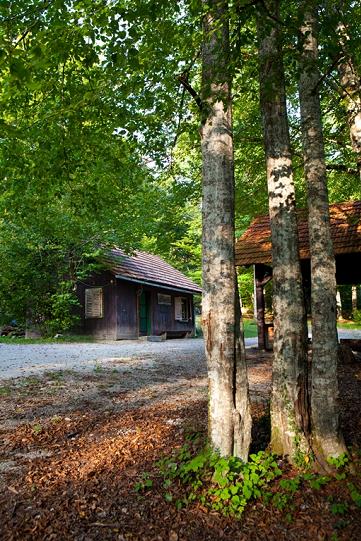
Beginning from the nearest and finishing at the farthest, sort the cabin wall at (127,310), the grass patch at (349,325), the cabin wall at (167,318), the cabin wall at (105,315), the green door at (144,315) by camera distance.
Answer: the cabin wall at (105,315), the cabin wall at (127,310), the green door at (144,315), the cabin wall at (167,318), the grass patch at (349,325)

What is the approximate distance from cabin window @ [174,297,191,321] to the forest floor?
18141mm

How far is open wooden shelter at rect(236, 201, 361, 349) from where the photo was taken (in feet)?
35.5

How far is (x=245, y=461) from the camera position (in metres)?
3.40

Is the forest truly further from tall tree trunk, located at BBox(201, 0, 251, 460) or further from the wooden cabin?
the wooden cabin

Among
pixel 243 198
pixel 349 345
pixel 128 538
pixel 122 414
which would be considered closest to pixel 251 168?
pixel 243 198

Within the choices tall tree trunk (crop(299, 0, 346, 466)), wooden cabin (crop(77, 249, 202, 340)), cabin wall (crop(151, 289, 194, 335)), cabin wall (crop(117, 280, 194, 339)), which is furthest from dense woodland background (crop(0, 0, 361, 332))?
cabin wall (crop(151, 289, 194, 335))

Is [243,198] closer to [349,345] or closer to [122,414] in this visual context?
[349,345]

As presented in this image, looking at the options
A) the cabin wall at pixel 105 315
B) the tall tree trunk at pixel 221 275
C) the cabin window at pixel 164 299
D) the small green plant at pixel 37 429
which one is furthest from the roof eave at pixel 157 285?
the tall tree trunk at pixel 221 275

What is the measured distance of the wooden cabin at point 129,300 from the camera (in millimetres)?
20016

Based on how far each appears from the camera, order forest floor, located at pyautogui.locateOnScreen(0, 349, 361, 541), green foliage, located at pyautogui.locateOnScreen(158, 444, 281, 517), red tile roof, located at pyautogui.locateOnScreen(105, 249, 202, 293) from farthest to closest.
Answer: red tile roof, located at pyautogui.locateOnScreen(105, 249, 202, 293) < green foliage, located at pyautogui.locateOnScreen(158, 444, 281, 517) < forest floor, located at pyautogui.locateOnScreen(0, 349, 361, 541)

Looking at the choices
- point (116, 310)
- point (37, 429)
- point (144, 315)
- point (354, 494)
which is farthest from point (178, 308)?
point (354, 494)

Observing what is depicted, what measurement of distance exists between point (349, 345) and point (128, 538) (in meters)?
9.95

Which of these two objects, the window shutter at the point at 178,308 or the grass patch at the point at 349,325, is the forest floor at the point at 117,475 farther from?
the grass patch at the point at 349,325

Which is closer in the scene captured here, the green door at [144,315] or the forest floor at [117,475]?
the forest floor at [117,475]
